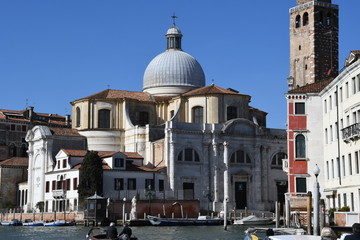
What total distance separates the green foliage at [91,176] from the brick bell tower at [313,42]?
54.7 ft

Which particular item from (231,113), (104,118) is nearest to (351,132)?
(231,113)

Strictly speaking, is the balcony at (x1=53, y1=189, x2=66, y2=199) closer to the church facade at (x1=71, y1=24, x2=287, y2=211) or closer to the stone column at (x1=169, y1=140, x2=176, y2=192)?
the church facade at (x1=71, y1=24, x2=287, y2=211)

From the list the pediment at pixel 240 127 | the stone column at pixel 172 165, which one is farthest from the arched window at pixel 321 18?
the stone column at pixel 172 165

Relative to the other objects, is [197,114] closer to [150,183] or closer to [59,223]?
[150,183]

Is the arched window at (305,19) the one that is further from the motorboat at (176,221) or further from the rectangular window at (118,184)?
the rectangular window at (118,184)

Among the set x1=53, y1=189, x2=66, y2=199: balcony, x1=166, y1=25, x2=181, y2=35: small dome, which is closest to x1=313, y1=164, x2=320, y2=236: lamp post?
x1=53, y1=189, x2=66, y2=199: balcony

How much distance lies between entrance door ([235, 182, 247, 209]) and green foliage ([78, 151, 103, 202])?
13.1 m

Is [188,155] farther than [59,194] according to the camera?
Yes

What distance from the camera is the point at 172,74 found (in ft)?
206

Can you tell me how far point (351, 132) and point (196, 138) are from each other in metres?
27.5

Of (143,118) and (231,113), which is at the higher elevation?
(231,113)

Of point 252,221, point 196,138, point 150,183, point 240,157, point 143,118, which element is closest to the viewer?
point 252,221

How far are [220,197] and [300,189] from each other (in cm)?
1973

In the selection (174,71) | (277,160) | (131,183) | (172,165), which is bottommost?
(131,183)
